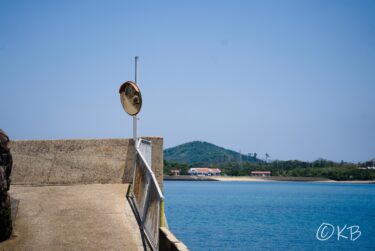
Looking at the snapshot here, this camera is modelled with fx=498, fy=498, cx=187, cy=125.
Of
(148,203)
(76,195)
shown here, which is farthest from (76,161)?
(148,203)

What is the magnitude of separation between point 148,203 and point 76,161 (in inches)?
206

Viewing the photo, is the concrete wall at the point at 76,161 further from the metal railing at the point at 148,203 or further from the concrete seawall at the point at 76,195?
the metal railing at the point at 148,203

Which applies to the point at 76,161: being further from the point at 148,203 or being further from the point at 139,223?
the point at 148,203

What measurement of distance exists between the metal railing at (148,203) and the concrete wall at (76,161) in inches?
58.2

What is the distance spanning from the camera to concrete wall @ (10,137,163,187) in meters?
13.0

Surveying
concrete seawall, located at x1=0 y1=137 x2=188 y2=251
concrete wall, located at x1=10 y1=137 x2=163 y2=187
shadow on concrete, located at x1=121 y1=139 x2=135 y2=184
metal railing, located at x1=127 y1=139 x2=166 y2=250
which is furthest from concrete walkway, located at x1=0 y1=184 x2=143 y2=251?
concrete wall, located at x1=10 y1=137 x2=163 y2=187

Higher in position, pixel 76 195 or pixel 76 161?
pixel 76 161

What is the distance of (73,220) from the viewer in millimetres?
9445

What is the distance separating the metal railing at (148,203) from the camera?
24.7 ft

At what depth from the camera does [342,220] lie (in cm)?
6675

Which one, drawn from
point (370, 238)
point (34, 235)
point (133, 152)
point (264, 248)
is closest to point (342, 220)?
point (370, 238)

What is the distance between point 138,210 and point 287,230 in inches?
1650

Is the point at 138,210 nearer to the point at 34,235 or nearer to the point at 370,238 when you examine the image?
the point at 34,235

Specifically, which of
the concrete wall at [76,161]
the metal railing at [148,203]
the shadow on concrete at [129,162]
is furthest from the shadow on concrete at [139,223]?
the concrete wall at [76,161]
